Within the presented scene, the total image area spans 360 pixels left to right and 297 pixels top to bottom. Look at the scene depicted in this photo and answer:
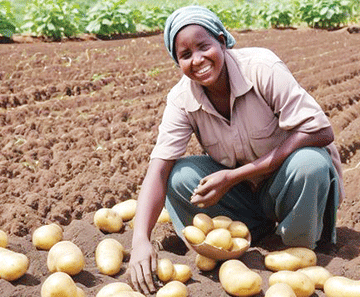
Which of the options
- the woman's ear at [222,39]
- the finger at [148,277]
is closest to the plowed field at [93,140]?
the finger at [148,277]

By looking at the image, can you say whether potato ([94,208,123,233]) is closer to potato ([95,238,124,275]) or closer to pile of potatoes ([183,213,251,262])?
potato ([95,238,124,275])

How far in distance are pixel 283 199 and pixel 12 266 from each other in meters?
1.41

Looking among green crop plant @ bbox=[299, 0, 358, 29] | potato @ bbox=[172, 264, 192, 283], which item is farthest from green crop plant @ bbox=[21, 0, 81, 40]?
potato @ bbox=[172, 264, 192, 283]

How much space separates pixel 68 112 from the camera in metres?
6.20

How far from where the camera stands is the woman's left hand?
2871 millimetres

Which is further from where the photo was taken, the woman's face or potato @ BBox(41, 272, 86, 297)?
the woman's face

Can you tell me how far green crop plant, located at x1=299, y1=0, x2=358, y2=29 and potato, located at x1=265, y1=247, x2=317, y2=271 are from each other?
1553 centimetres

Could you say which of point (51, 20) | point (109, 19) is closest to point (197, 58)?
point (51, 20)

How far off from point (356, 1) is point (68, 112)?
14365 millimetres

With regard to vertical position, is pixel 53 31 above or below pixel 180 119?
below

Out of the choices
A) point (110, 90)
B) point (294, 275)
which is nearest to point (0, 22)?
point (110, 90)

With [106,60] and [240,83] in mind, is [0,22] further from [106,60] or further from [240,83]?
[240,83]

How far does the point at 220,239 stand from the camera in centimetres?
276

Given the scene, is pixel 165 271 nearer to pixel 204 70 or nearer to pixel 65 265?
pixel 65 265
